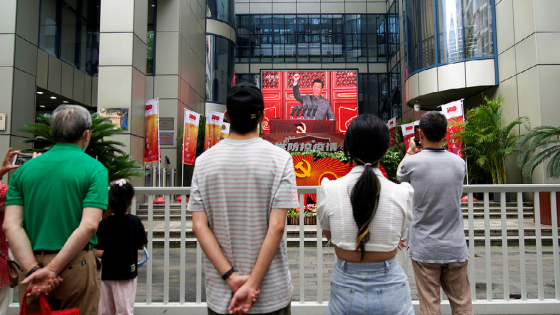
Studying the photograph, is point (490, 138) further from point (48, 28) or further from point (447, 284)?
point (48, 28)

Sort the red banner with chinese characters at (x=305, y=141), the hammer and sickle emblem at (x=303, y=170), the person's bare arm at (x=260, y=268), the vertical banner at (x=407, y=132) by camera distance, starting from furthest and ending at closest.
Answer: the vertical banner at (x=407, y=132), the red banner with chinese characters at (x=305, y=141), the hammer and sickle emblem at (x=303, y=170), the person's bare arm at (x=260, y=268)

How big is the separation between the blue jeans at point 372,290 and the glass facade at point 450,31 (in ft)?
53.4

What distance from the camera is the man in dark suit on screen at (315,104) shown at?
28031 millimetres

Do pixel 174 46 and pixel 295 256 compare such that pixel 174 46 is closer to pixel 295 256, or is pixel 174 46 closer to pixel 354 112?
pixel 295 256

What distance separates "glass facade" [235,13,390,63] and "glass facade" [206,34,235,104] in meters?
7.23

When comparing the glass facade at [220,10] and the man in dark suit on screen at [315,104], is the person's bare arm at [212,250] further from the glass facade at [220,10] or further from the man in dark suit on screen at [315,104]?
the man in dark suit on screen at [315,104]

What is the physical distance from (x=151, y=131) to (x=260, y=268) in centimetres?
1253

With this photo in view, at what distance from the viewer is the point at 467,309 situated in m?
2.73

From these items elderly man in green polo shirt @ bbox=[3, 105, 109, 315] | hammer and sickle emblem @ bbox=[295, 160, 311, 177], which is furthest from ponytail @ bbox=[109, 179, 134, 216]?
hammer and sickle emblem @ bbox=[295, 160, 311, 177]

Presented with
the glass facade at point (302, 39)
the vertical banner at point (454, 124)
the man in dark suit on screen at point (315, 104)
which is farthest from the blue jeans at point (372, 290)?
the glass facade at point (302, 39)

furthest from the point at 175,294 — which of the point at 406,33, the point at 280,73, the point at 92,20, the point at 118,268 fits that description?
the point at 280,73

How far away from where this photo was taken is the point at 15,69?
36.9ft

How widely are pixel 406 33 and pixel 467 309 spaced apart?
19.5 m

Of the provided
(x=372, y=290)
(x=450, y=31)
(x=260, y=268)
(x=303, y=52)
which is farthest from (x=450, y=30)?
(x=260, y=268)
